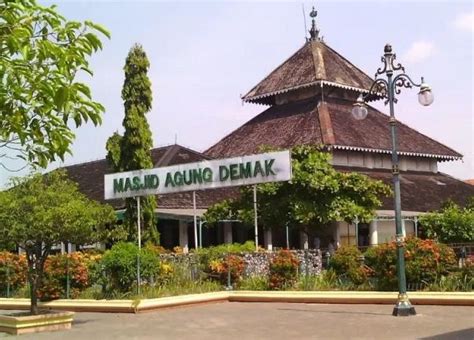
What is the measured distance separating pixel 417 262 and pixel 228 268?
18.0 feet

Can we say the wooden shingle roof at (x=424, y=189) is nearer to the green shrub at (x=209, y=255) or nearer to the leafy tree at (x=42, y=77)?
the green shrub at (x=209, y=255)

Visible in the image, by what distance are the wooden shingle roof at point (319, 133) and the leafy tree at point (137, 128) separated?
8095 millimetres

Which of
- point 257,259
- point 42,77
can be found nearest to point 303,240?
point 257,259

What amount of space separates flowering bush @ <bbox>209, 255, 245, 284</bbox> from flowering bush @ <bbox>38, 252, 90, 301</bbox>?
3556mm

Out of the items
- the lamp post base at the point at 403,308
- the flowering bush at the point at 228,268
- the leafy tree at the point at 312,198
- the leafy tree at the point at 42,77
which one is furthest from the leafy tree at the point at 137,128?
the leafy tree at the point at 42,77

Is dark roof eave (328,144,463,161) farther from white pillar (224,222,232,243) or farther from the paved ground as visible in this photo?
the paved ground

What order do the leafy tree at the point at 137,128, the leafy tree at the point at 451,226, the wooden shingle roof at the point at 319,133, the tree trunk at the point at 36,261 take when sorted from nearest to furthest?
1. the tree trunk at the point at 36,261
2. the leafy tree at the point at 451,226
3. the leafy tree at the point at 137,128
4. the wooden shingle roof at the point at 319,133

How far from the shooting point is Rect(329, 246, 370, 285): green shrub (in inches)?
661

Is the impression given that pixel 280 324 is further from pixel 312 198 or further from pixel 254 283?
pixel 312 198

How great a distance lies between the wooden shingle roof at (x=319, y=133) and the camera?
107 feet

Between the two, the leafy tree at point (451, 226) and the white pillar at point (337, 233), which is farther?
the white pillar at point (337, 233)

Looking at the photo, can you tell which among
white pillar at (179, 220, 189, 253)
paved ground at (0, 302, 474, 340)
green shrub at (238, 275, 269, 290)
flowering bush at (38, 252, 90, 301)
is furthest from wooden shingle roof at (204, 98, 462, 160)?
paved ground at (0, 302, 474, 340)

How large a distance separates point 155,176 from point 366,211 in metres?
7.49

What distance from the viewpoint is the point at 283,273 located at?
17.9 metres
